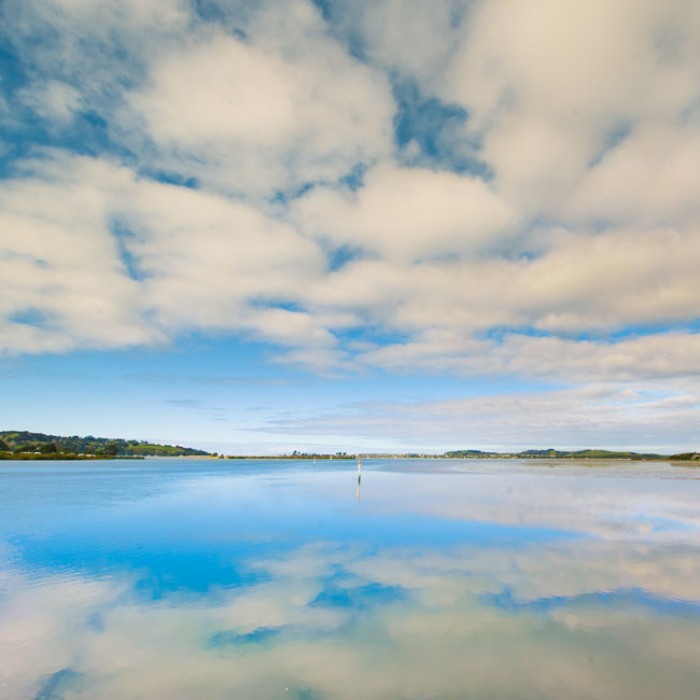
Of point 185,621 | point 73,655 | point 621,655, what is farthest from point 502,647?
point 73,655

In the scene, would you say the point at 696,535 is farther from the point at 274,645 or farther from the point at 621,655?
the point at 274,645

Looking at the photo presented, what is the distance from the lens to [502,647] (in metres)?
14.1

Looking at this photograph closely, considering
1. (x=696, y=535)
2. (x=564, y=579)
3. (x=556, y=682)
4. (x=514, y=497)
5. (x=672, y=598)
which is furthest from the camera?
(x=514, y=497)

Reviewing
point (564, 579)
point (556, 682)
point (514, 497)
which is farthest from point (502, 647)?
point (514, 497)

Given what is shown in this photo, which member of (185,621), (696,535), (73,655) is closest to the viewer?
(73,655)

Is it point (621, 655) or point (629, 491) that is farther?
point (629, 491)

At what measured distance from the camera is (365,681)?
39.8 feet

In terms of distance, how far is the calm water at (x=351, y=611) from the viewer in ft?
39.7

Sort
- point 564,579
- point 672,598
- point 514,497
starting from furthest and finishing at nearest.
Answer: point 514,497 → point 564,579 → point 672,598

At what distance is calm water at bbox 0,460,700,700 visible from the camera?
39.7 feet

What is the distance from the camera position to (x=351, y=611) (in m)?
17.4

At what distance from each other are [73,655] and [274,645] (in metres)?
6.03

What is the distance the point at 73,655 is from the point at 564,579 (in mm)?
20626

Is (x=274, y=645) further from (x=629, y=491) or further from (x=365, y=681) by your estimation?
(x=629, y=491)
